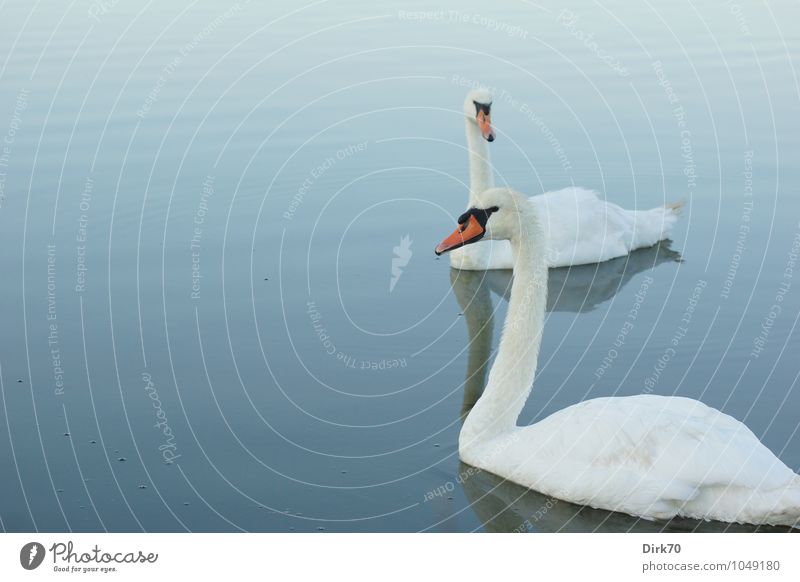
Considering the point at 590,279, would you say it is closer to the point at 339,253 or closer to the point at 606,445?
the point at 339,253

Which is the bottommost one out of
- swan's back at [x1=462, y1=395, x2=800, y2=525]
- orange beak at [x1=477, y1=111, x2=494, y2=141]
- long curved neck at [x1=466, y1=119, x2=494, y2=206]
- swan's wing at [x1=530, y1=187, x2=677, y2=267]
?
swan's back at [x1=462, y1=395, x2=800, y2=525]

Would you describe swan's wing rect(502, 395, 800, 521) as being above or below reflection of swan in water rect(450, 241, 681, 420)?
below

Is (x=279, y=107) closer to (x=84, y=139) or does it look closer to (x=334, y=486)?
(x=84, y=139)

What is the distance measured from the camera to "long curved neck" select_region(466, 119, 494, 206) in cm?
1218

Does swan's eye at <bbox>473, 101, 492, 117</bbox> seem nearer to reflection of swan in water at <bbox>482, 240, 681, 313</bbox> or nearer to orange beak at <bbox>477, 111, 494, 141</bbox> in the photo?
orange beak at <bbox>477, 111, 494, 141</bbox>

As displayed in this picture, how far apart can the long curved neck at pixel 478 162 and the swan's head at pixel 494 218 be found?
383 centimetres

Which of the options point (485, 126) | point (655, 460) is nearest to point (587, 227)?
point (485, 126)

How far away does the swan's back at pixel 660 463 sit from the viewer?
7.18 m

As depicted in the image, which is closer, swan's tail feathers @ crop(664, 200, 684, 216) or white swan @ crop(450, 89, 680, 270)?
white swan @ crop(450, 89, 680, 270)

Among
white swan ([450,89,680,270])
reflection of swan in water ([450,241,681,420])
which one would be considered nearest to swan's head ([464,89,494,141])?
white swan ([450,89,680,270])

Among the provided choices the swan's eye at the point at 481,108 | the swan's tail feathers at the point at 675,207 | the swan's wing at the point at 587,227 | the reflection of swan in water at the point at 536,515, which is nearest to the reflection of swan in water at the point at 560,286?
the swan's wing at the point at 587,227

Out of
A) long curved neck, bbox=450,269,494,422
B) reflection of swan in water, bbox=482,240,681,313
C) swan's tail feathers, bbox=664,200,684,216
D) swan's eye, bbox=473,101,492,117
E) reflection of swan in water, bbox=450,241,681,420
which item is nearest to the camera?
long curved neck, bbox=450,269,494,422

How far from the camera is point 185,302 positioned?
10.7 meters

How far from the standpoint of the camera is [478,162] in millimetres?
12164
